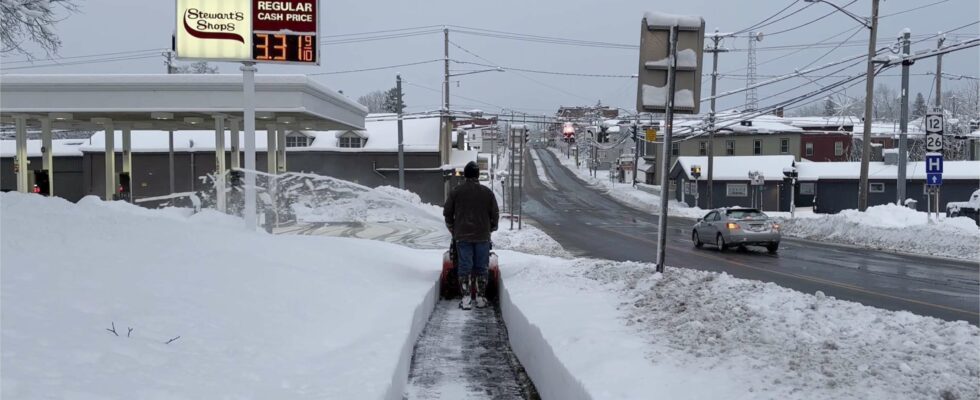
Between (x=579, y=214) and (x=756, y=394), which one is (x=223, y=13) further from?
(x=579, y=214)

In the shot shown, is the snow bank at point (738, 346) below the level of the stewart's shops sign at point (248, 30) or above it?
below

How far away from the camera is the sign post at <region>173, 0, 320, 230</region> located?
520 inches

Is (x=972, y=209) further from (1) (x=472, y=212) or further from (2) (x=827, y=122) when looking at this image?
(2) (x=827, y=122)

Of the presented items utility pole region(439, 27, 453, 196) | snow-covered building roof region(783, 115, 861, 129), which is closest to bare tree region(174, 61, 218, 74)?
utility pole region(439, 27, 453, 196)

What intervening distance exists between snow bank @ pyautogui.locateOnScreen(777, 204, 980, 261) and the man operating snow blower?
1800 cm

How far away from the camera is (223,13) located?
13289mm

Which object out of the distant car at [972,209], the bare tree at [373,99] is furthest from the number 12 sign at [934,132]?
the bare tree at [373,99]

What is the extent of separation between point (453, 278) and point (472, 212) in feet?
5.54

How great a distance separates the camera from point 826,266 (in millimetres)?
19219

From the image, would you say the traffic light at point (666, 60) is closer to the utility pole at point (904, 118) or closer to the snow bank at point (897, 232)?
the snow bank at point (897, 232)

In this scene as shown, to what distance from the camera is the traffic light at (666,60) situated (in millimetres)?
9523

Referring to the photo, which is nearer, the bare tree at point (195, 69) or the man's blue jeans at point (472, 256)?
the man's blue jeans at point (472, 256)

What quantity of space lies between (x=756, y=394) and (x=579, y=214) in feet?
161

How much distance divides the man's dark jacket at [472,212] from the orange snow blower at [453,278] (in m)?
0.70
